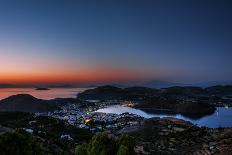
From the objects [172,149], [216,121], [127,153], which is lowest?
[216,121]

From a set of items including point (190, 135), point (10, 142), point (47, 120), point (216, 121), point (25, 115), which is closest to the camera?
point (10, 142)

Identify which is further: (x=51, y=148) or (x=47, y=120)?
(x=47, y=120)

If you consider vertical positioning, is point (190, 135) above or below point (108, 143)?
below

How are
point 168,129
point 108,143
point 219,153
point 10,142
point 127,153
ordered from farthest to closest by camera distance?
1. point 168,129
2. point 219,153
3. point 108,143
4. point 127,153
5. point 10,142

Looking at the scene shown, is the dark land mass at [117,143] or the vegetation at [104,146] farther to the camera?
the vegetation at [104,146]

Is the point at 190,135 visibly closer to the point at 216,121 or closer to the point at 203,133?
the point at 203,133

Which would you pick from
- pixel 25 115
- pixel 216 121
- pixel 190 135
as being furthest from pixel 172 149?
pixel 216 121

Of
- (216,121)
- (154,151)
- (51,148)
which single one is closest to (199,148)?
(154,151)

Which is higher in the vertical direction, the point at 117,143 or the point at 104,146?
the point at 117,143

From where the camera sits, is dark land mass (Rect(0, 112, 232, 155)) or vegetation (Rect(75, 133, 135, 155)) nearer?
dark land mass (Rect(0, 112, 232, 155))

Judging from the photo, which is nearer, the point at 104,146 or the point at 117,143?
the point at 104,146

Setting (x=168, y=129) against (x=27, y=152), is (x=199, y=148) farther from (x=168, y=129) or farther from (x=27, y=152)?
(x=27, y=152)
